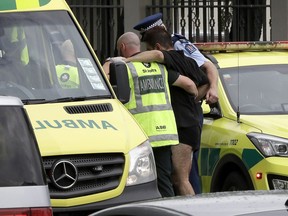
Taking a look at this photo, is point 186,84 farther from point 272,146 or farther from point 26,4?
point 26,4

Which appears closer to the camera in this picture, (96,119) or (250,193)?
(250,193)

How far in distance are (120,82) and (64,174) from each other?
1.38m

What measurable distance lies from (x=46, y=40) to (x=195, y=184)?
89.7 inches

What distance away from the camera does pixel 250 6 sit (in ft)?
55.9

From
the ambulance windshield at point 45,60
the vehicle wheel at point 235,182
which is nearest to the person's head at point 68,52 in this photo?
the ambulance windshield at point 45,60

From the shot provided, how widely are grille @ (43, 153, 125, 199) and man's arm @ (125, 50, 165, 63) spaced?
1643mm

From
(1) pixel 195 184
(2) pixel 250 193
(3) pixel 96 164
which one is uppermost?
(2) pixel 250 193

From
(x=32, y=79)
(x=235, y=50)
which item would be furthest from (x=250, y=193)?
(x=235, y=50)

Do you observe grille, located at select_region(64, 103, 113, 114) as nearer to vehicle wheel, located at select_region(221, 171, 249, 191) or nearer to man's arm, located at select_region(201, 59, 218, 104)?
man's arm, located at select_region(201, 59, 218, 104)

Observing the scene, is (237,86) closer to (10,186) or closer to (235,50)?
(235,50)

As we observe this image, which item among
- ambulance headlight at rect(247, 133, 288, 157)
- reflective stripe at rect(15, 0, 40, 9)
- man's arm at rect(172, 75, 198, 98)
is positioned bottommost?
ambulance headlight at rect(247, 133, 288, 157)

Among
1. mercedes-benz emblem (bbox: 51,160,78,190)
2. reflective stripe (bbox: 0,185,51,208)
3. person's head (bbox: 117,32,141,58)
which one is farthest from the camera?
person's head (bbox: 117,32,141,58)

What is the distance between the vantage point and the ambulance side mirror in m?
8.38

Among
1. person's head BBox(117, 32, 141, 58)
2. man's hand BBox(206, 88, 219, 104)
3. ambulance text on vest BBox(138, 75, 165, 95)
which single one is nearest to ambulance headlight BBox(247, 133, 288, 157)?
man's hand BBox(206, 88, 219, 104)
